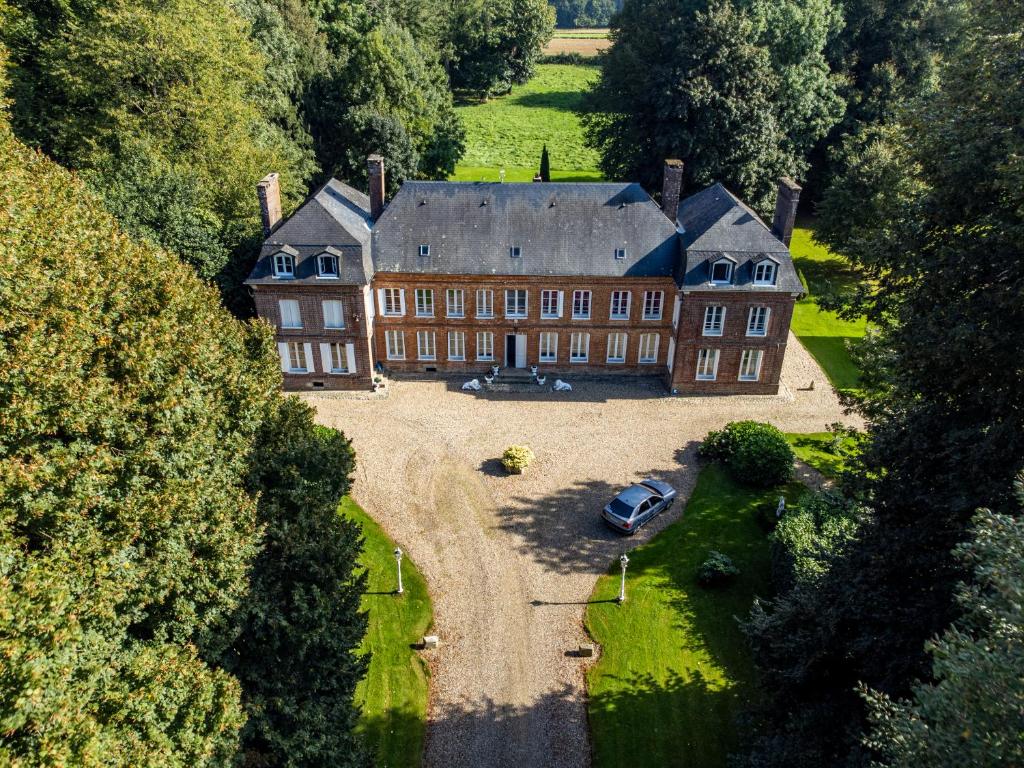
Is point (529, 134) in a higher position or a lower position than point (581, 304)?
higher

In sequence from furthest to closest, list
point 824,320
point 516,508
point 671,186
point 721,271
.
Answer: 1. point 824,320
2. point 671,186
3. point 721,271
4. point 516,508

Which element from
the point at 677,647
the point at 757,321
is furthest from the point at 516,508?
the point at 757,321

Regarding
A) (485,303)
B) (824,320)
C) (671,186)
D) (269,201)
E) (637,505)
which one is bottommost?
(637,505)

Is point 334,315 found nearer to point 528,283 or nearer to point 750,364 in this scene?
point 528,283

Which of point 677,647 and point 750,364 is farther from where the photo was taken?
point 750,364

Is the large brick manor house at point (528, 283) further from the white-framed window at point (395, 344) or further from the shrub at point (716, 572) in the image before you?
the shrub at point (716, 572)

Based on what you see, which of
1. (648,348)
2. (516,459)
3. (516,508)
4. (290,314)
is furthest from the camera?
(648,348)
